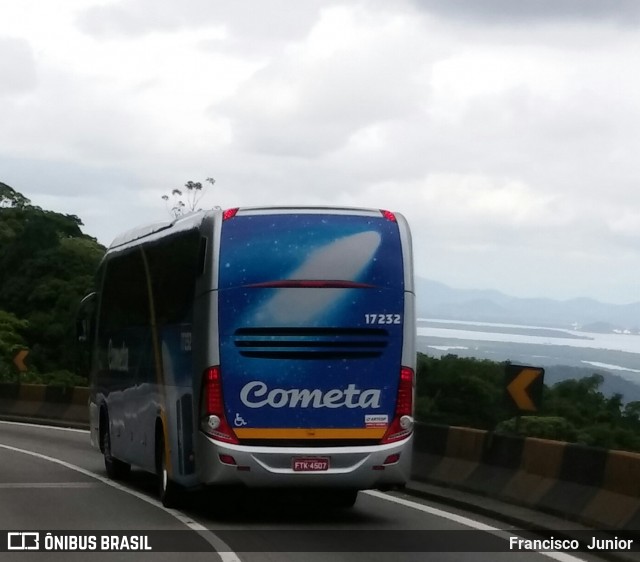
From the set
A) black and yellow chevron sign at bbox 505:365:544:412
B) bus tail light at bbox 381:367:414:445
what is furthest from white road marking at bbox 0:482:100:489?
bus tail light at bbox 381:367:414:445

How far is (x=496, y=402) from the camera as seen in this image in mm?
63656

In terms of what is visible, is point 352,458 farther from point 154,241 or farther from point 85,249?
point 85,249

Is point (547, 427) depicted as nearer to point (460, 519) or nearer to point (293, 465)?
point (460, 519)

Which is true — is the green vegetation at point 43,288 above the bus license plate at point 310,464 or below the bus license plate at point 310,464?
above

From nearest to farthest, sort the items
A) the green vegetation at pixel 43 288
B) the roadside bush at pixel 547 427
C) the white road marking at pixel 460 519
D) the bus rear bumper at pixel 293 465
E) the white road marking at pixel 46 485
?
the white road marking at pixel 460 519 < the bus rear bumper at pixel 293 465 < the white road marking at pixel 46 485 < the roadside bush at pixel 547 427 < the green vegetation at pixel 43 288

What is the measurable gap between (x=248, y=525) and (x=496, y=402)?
162 ft

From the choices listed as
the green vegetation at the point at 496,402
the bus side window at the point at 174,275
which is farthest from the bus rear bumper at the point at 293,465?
the green vegetation at the point at 496,402

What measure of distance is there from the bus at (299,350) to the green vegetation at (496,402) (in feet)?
113

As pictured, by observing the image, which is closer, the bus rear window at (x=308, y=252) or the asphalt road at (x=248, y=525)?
the asphalt road at (x=248, y=525)

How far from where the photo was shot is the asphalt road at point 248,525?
12.9 metres

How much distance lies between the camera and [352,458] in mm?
14969

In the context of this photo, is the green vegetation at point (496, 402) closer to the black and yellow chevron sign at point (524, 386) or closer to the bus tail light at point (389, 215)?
the black and yellow chevron sign at point (524, 386)

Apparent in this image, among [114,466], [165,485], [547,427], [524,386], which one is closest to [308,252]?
[165,485]

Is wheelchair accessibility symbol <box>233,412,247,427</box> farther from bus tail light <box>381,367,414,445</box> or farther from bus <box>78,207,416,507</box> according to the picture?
bus tail light <box>381,367,414,445</box>
